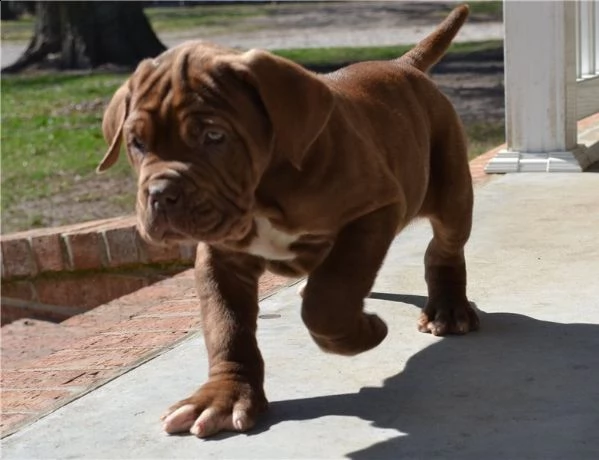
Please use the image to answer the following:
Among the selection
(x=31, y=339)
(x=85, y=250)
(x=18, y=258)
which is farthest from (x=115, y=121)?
(x=18, y=258)

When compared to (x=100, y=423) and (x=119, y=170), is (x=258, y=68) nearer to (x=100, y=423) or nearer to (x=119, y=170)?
(x=100, y=423)

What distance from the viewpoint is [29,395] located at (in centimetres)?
411

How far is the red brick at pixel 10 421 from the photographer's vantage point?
3750mm

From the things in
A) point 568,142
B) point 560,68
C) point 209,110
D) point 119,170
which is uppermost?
point 209,110

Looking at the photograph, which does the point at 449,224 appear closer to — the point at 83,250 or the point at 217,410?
the point at 217,410

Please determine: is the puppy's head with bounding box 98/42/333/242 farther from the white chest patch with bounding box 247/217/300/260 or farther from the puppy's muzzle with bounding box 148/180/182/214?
the white chest patch with bounding box 247/217/300/260

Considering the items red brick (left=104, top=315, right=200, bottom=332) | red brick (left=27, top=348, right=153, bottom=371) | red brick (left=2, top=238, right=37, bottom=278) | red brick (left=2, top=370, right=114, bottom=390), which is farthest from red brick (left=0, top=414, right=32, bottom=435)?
red brick (left=2, top=238, right=37, bottom=278)

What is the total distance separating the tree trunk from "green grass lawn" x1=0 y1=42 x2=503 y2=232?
22.2 inches

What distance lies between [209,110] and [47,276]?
3.87m

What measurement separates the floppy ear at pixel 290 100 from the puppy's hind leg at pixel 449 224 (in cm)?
112

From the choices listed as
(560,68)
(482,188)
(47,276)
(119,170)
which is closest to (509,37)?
(560,68)

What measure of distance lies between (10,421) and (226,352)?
2.49 ft

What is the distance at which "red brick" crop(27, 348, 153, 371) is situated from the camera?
4301 millimetres

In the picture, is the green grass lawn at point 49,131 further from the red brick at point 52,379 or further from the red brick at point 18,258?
the red brick at point 52,379
